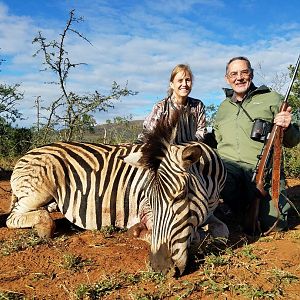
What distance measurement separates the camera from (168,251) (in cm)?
245

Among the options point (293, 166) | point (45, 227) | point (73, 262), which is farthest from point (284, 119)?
point (293, 166)

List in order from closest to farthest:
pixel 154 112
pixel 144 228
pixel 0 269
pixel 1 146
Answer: pixel 0 269 → pixel 144 228 → pixel 154 112 → pixel 1 146

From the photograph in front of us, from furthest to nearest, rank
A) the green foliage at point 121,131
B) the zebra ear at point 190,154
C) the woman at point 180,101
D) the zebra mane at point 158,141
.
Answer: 1. the green foliage at point 121,131
2. the woman at point 180,101
3. the zebra mane at point 158,141
4. the zebra ear at point 190,154

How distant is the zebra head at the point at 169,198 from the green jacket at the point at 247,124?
1542 millimetres

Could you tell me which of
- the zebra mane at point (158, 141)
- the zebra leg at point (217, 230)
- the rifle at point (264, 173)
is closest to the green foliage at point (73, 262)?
the zebra mane at point (158, 141)

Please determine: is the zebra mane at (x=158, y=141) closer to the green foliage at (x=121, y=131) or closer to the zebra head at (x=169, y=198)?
the zebra head at (x=169, y=198)

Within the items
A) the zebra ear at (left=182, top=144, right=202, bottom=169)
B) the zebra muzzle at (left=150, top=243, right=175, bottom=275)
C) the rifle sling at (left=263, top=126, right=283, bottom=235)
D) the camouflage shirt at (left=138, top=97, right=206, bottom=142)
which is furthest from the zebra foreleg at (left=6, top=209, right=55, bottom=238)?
the rifle sling at (left=263, top=126, right=283, bottom=235)

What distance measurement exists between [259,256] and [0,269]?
1.89 metres

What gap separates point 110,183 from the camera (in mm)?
3785

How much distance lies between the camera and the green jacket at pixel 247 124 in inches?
157

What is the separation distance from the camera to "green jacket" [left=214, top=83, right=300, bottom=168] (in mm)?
3996

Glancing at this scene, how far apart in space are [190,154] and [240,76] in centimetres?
189

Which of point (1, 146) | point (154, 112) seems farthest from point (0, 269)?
point (1, 146)

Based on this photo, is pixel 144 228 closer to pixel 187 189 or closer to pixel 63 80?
pixel 187 189
